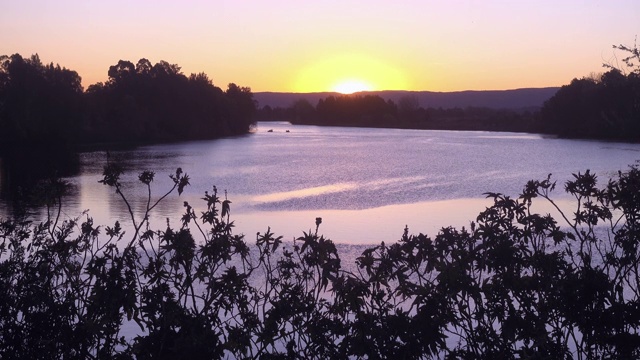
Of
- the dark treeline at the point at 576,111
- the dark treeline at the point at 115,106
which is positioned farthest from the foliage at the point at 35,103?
the dark treeline at the point at 576,111

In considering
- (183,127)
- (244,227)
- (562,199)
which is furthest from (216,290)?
(183,127)

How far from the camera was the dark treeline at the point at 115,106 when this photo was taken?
144 feet

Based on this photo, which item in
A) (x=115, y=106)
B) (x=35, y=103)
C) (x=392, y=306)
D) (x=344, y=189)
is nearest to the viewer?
(x=392, y=306)

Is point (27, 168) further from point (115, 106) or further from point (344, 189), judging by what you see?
point (115, 106)

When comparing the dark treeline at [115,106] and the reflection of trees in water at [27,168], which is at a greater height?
the dark treeline at [115,106]

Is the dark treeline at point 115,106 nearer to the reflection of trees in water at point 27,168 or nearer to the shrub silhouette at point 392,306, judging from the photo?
the reflection of trees in water at point 27,168

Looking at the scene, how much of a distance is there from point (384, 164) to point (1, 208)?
23147 mm

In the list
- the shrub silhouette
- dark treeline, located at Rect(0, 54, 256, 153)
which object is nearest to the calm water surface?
the shrub silhouette

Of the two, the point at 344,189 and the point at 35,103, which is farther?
the point at 35,103

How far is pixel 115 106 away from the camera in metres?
70.5

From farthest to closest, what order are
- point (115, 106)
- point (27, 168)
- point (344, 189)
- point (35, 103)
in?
point (115, 106)
point (35, 103)
point (27, 168)
point (344, 189)

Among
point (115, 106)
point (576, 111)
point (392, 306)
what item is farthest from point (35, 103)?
point (576, 111)

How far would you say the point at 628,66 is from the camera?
847 centimetres

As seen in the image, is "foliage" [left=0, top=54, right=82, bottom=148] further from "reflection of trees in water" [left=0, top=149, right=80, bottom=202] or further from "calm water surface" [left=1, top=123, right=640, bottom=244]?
"calm water surface" [left=1, top=123, right=640, bottom=244]
